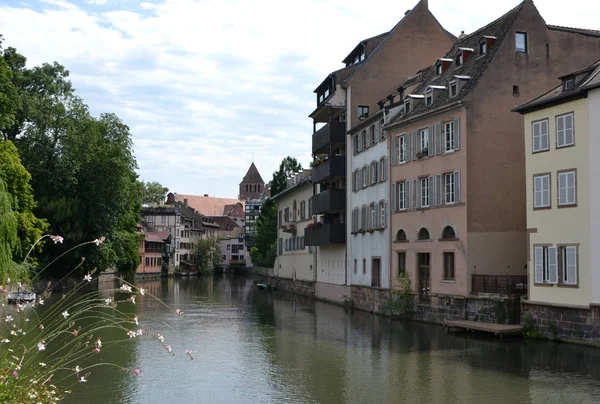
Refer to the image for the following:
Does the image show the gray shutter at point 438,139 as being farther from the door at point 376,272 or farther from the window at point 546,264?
the door at point 376,272

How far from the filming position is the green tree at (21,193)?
41250 millimetres

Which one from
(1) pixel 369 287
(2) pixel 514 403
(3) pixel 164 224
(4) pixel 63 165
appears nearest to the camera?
(2) pixel 514 403

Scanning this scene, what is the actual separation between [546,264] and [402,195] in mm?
11482

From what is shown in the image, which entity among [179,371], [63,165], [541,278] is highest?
[63,165]

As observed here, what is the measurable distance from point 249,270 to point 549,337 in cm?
11088

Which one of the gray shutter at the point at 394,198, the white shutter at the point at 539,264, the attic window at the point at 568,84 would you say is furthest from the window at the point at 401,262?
the attic window at the point at 568,84

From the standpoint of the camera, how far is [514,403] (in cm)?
1650

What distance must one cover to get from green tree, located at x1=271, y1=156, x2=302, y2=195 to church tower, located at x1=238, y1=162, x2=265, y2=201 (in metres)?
96.2

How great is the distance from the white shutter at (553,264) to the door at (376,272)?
14.4m

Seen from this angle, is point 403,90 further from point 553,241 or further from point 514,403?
point 514,403

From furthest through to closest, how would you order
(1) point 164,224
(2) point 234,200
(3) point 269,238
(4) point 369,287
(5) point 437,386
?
(2) point 234,200, (1) point 164,224, (3) point 269,238, (4) point 369,287, (5) point 437,386

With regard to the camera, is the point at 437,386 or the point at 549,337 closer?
the point at 437,386

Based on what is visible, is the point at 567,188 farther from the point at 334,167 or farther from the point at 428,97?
the point at 334,167

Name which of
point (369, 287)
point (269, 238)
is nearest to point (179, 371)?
point (369, 287)
